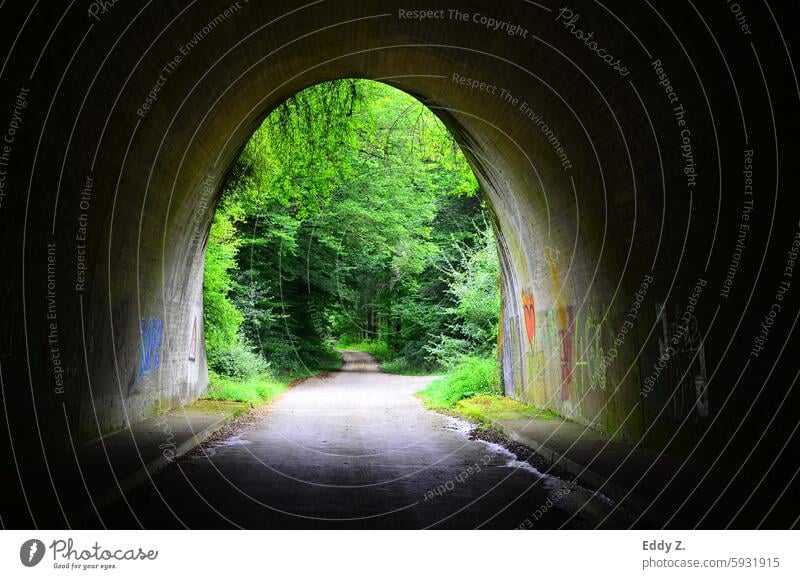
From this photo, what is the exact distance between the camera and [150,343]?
13492mm

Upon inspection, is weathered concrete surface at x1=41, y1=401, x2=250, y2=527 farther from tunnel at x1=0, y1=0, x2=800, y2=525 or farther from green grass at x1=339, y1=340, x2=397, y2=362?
green grass at x1=339, y1=340, x2=397, y2=362

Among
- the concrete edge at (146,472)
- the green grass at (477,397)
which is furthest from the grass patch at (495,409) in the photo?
the concrete edge at (146,472)

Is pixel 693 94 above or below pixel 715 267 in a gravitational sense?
above

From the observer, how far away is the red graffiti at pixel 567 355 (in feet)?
42.0

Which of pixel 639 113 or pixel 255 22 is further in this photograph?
pixel 255 22

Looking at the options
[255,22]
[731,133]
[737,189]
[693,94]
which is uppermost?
[255,22]

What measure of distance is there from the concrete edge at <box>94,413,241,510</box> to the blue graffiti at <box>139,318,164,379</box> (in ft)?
5.97

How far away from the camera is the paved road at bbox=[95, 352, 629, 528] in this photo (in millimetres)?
6332

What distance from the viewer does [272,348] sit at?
99.0ft

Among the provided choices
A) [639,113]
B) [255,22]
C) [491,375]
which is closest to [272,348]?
[491,375]

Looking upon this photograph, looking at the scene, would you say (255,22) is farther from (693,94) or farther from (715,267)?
(715,267)

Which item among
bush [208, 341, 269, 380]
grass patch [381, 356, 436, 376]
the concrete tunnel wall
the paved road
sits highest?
the concrete tunnel wall

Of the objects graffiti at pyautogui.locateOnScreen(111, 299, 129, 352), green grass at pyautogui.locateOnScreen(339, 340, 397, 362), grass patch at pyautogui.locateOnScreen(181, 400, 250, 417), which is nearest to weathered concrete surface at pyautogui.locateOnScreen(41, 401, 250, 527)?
grass patch at pyautogui.locateOnScreen(181, 400, 250, 417)
